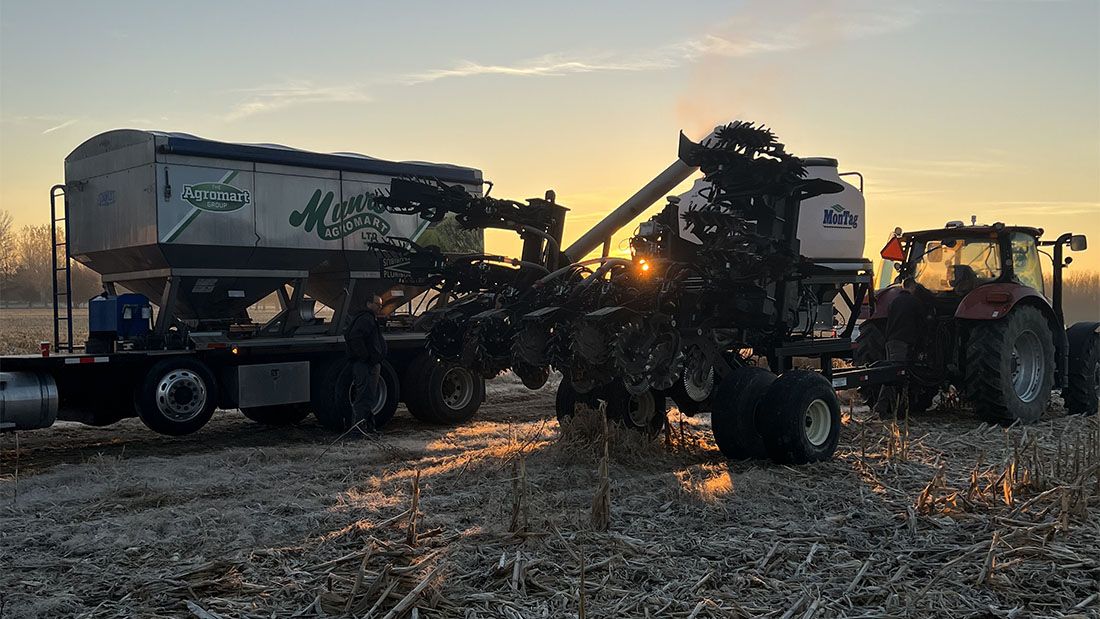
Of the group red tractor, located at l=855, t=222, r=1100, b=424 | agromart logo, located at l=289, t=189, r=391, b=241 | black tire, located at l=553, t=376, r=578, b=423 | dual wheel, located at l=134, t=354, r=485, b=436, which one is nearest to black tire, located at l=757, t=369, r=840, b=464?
black tire, located at l=553, t=376, r=578, b=423

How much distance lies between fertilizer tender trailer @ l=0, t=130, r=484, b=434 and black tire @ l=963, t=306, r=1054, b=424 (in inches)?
257

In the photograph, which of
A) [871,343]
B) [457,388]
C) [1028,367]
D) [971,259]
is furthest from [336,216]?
[1028,367]

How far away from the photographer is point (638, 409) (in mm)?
10203

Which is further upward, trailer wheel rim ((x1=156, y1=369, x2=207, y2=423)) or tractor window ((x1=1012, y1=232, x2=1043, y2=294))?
tractor window ((x1=1012, y1=232, x2=1043, y2=294))

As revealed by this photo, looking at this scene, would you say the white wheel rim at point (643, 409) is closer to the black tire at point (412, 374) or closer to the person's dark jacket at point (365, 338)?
the person's dark jacket at point (365, 338)

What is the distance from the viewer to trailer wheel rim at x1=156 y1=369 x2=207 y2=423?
11602 mm

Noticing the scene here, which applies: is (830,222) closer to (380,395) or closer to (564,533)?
(564,533)

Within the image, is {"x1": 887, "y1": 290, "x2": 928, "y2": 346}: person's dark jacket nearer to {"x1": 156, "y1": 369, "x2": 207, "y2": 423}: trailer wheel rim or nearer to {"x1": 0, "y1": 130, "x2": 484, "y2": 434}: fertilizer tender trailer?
{"x1": 0, "y1": 130, "x2": 484, "y2": 434}: fertilizer tender trailer

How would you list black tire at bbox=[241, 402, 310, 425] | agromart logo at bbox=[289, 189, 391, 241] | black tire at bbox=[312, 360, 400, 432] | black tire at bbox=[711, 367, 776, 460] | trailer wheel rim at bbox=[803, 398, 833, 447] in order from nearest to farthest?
black tire at bbox=[711, 367, 776, 460] → trailer wheel rim at bbox=[803, 398, 833, 447] → black tire at bbox=[312, 360, 400, 432] → agromart logo at bbox=[289, 189, 391, 241] → black tire at bbox=[241, 402, 310, 425]

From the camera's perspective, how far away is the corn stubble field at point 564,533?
17.1 ft

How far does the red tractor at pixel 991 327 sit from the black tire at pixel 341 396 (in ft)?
20.2

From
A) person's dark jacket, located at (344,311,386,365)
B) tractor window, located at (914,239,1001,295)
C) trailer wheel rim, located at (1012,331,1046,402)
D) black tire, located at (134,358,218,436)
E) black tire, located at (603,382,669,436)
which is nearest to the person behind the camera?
black tire, located at (603,382,669,436)

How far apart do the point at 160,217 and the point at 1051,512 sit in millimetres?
9811

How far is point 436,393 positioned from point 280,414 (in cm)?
233
